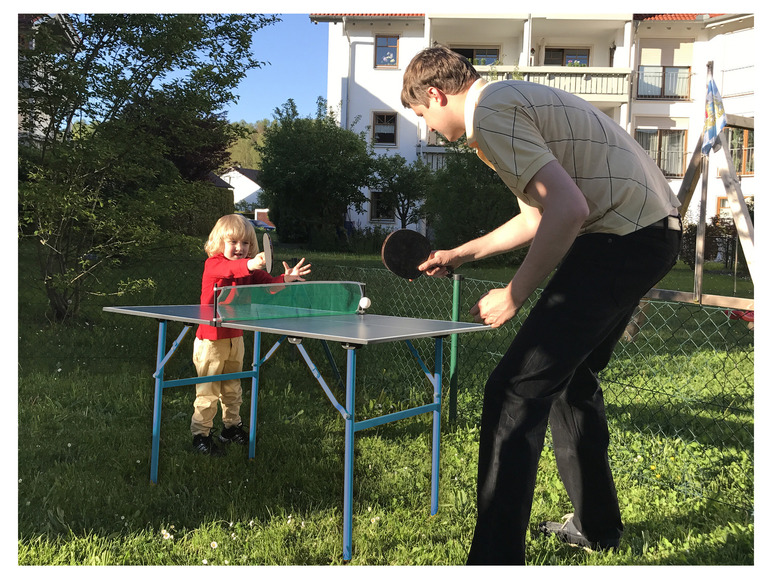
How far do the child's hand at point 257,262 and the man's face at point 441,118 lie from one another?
6.62 feet

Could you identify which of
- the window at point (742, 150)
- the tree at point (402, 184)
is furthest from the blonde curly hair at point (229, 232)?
the window at point (742, 150)

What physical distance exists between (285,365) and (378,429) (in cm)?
182

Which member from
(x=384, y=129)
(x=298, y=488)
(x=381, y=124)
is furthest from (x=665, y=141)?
(x=298, y=488)

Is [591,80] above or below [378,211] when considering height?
above

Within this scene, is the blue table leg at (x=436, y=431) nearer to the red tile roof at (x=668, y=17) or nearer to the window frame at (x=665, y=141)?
the window frame at (x=665, y=141)

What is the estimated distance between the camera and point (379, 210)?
88.4ft

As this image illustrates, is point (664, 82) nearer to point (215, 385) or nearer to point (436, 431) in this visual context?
point (215, 385)

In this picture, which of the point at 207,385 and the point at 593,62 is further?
the point at 593,62

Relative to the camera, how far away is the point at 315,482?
13.2 ft

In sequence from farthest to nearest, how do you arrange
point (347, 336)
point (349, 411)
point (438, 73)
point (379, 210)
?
point (379, 210) → point (349, 411) → point (347, 336) → point (438, 73)

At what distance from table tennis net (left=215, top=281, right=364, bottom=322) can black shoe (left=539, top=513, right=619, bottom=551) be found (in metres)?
1.73

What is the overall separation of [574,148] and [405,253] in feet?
4.21

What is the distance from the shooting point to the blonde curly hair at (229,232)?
15.6 ft
